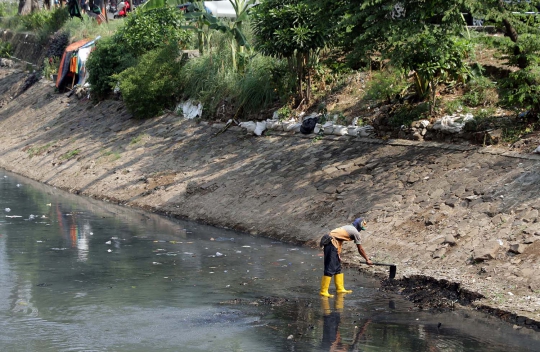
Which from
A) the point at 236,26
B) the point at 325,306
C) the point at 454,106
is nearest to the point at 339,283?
the point at 325,306

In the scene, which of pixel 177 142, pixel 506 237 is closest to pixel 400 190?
pixel 506 237

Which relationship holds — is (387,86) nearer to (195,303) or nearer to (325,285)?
(325,285)

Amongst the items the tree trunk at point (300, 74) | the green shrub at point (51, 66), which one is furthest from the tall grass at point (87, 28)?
the tree trunk at point (300, 74)

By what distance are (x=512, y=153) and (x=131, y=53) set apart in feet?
58.9

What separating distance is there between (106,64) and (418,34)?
1745cm

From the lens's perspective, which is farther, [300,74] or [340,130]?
[300,74]

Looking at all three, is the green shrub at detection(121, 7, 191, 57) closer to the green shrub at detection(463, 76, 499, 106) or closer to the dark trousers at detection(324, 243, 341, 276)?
the green shrub at detection(463, 76, 499, 106)

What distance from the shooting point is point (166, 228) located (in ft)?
67.8

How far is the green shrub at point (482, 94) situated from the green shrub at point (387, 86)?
1.74 metres

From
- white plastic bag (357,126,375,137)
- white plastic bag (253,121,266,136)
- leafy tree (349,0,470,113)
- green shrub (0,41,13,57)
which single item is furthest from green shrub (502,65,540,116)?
green shrub (0,41,13,57)

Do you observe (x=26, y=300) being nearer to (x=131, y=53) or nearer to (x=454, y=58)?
(x=454, y=58)

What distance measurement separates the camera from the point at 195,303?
532 inches

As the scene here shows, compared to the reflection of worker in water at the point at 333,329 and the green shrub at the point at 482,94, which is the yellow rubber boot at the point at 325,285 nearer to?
the reflection of worker in water at the point at 333,329

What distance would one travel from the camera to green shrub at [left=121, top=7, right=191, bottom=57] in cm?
3084
